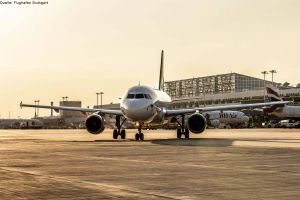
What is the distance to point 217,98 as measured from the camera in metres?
181

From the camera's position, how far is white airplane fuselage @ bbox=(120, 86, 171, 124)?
3872cm

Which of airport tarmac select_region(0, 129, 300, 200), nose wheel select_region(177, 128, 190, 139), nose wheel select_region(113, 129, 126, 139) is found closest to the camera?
airport tarmac select_region(0, 129, 300, 200)

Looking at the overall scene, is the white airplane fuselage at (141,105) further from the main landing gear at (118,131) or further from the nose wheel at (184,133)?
the nose wheel at (184,133)

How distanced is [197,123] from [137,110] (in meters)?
5.99

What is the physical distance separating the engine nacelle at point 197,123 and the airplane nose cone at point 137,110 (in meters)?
4.30

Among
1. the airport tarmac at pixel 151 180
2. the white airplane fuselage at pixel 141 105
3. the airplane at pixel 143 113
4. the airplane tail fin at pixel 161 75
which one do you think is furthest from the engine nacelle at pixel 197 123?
the airport tarmac at pixel 151 180

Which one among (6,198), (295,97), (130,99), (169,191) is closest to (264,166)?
(169,191)

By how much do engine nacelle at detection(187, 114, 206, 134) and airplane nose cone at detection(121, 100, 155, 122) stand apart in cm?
430

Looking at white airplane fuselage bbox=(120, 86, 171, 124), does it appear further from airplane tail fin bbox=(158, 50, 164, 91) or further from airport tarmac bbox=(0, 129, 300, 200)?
airport tarmac bbox=(0, 129, 300, 200)

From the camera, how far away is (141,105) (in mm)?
38875

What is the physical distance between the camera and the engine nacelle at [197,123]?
1639 inches

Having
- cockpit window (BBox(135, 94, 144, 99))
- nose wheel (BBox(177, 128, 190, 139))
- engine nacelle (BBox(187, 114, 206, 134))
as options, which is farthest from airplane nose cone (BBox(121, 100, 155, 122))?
nose wheel (BBox(177, 128, 190, 139))

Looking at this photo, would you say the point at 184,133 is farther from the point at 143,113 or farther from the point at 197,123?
the point at 143,113

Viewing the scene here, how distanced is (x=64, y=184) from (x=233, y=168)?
5724 mm
